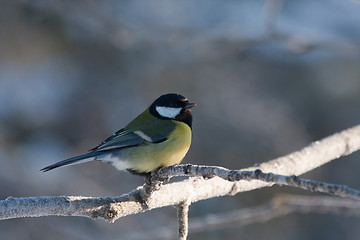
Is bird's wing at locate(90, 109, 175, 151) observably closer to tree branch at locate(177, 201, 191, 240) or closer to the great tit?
the great tit

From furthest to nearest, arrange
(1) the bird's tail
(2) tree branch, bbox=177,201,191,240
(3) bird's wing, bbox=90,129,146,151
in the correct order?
(3) bird's wing, bbox=90,129,146,151, (1) the bird's tail, (2) tree branch, bbox=177,201,191,240

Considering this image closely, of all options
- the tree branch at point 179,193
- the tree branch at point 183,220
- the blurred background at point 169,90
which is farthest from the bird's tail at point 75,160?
the blurred background at point 169,90

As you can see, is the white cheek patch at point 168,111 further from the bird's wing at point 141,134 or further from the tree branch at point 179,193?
the tree branch at point 179,193

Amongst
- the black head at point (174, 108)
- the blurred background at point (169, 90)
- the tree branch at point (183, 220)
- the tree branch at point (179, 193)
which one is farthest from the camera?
the blurred background at point (169, 90)

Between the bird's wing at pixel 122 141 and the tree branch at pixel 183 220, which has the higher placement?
the bird's wing at pixel 122 141

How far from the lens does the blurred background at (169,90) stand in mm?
5609

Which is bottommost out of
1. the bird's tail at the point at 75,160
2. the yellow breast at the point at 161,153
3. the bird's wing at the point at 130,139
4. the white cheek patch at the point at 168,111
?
the bird's tail at the point at 75,160

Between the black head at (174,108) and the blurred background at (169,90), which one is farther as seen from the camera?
the blurred background at (169,90)

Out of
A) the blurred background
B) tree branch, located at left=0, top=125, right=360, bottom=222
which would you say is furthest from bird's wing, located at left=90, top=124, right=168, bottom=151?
the blurred background

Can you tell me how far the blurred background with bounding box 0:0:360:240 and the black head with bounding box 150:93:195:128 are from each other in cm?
226

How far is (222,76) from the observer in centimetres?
668

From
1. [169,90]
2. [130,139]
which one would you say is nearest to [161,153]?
[130,139]

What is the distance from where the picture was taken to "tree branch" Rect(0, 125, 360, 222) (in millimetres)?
1585

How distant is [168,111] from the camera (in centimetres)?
285
